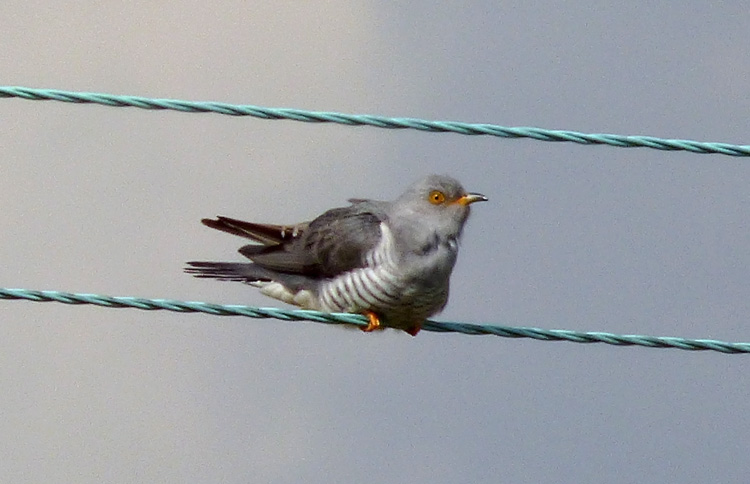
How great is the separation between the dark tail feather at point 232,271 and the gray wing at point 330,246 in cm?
6

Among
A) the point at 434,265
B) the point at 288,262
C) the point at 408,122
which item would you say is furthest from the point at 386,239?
the point at 408,122

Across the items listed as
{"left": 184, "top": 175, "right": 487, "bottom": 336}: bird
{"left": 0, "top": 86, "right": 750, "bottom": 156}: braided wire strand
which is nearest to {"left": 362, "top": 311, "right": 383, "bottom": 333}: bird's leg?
{"left": 184, "top": 175, "right": 487, "bottom": 336}: bird

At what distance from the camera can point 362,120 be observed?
5852 millimetres

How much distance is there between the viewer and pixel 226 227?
26.8ft

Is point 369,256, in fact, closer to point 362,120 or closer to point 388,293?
point 388,293

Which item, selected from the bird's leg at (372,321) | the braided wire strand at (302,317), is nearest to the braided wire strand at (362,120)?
the braided wire strand at (302,317)

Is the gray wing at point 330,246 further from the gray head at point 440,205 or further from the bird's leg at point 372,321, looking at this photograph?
the bird's leg at point 372,321

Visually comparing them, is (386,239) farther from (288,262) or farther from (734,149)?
(734,149)

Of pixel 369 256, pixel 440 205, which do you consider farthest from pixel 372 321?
pixel 440 205

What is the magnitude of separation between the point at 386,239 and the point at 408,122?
1.85 m

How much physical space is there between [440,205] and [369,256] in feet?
1.62

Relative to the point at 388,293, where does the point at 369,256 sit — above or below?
above

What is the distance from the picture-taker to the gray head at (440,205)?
7.74 m

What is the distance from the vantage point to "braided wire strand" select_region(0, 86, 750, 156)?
5742 mm
